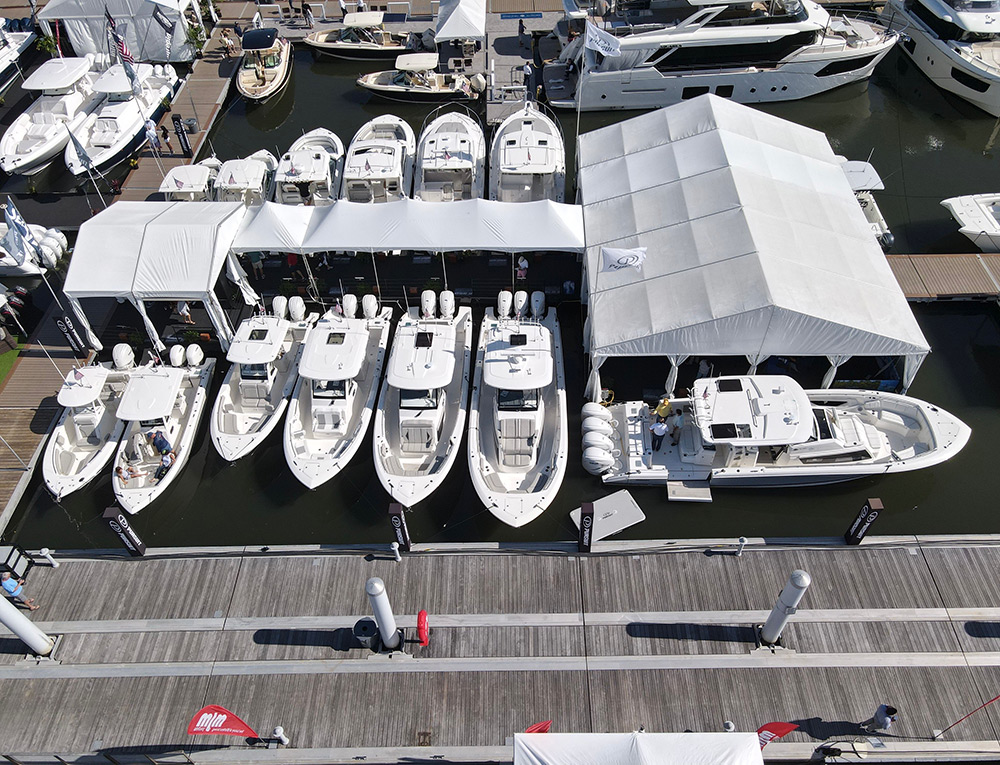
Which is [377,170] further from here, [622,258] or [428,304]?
[622,258]

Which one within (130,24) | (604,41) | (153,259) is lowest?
(153,259)

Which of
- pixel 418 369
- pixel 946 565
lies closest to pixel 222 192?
pixel 418 369

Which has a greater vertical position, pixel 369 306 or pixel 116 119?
pixel 116 119

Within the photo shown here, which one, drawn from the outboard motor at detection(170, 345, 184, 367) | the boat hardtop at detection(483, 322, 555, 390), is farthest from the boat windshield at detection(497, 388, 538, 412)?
the outboard motor at detection(170, 345, 184, 367)

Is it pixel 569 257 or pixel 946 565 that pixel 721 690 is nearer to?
pixel 946 565

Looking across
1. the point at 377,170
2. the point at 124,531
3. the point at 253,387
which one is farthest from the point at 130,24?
the point at 124,531

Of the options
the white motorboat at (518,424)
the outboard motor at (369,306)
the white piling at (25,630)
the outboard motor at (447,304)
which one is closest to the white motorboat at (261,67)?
the outboard motor at (369,306)

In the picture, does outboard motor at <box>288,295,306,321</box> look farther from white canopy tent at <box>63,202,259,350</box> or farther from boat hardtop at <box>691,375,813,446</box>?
boat hardtop at <box>691,375,813,446</box>
